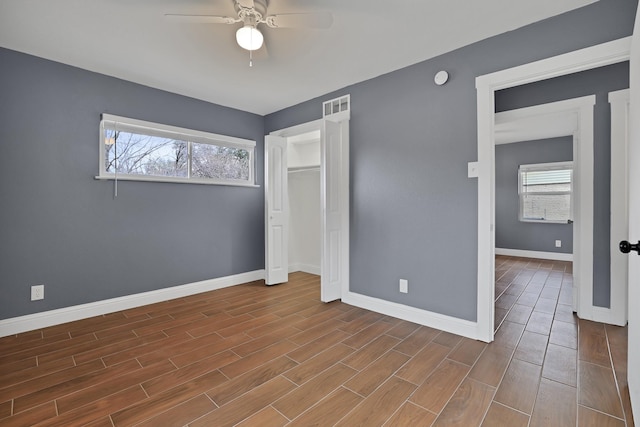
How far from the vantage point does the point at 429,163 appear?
2861mm

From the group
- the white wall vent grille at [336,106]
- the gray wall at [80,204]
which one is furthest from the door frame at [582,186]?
the gray wall at [80,204]

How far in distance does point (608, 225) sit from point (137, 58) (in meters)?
4.73

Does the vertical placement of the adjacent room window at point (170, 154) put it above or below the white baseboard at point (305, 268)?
above

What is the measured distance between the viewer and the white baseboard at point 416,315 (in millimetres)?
2617

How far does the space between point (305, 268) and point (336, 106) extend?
9.11ft

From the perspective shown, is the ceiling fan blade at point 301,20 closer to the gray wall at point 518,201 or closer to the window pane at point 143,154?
the window pane at point 143,154

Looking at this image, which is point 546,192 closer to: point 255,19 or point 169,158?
point 255,19

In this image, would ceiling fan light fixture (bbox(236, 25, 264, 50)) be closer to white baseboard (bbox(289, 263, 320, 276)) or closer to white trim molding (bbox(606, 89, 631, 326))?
white trim molding (bbox(606, 89, 631, 326))

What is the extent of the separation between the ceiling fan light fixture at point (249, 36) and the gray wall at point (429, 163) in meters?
1.27

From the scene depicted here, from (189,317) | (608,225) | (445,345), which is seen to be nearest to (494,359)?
(445,345)

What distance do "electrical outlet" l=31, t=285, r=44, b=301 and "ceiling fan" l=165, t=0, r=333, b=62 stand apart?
2.71m

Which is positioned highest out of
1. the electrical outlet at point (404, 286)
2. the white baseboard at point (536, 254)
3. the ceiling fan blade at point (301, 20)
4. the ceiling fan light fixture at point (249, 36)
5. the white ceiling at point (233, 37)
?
the white ceiling at point (233, 37)

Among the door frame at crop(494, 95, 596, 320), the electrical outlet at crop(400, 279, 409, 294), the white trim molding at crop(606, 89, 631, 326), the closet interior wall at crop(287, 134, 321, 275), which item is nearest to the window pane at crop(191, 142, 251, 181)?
the closet interior wall at crop(287, 134, 321, 275)

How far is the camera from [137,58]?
2.83m
